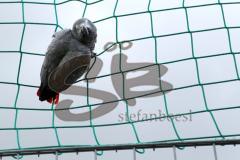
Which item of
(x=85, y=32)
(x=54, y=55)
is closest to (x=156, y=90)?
(x=54, y=55)

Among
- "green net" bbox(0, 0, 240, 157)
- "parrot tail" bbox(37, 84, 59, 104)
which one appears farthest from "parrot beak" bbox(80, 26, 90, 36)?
"green net" bbox(0, 0, 240, 157)

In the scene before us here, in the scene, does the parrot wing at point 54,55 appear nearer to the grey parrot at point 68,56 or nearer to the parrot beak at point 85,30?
the grey parrot at point 68,56

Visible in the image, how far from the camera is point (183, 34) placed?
6.43m

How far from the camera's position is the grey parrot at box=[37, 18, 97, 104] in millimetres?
3869

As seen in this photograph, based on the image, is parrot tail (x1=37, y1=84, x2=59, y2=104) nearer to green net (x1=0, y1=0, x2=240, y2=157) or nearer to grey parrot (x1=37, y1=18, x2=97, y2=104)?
grey parrot (x1=37, y1=18, x2=97, y2=104)

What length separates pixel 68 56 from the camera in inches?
156

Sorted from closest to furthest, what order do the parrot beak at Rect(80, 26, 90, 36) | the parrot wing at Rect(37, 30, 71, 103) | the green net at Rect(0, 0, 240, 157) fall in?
the parrot beak at Rect(80, 26, 90, 36) < the parrot wing at Rect(37, 30, 71, 103) < the green net at Rect(0, 0, 240, 157)

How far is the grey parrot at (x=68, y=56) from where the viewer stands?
387 cm

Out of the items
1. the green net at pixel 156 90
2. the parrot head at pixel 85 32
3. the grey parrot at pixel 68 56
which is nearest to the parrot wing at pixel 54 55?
the grey parrot at pixel 68 56

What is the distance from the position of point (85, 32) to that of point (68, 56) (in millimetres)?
270

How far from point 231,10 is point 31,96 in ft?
8.93

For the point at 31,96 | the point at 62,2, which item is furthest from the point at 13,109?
the point at 62,2

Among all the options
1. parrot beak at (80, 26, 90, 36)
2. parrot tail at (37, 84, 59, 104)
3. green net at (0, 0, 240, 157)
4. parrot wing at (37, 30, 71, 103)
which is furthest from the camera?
green net at (0, 0, 240, 157)

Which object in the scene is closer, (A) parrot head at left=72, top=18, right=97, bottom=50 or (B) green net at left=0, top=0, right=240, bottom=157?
(A) parrot head at left=72, top=18, right=97, bottom=50
